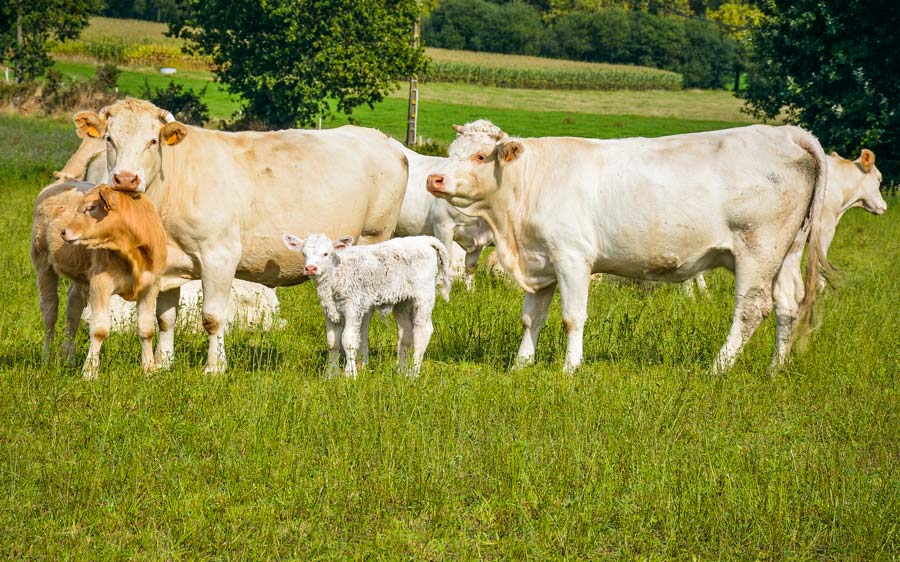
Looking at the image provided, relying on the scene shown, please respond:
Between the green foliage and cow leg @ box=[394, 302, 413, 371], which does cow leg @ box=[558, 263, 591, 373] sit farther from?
the green foliage

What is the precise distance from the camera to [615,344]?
10.1 m

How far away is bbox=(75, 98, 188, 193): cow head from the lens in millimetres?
8078

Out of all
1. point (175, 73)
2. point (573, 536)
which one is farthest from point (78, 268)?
point (175, 73)

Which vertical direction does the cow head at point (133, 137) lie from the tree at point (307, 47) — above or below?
above

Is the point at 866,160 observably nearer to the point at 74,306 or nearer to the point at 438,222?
the point at 438,222

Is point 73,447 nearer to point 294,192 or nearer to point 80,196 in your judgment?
point 80,196

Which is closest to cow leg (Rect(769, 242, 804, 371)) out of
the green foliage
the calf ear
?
the calf ear

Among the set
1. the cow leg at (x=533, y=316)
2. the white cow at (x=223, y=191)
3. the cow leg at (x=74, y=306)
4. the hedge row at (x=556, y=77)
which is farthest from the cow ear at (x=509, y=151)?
the hedge row at (x=556, y=77)

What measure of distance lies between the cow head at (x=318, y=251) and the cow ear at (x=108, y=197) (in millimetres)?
1318

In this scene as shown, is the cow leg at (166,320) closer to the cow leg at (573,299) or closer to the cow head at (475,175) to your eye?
the cow head at (475,175)

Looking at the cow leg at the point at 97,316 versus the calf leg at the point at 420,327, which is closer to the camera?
the cow leg at the point at 97,316

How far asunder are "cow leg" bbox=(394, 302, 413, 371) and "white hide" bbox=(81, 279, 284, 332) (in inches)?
82.7

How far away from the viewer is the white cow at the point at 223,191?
841 cm

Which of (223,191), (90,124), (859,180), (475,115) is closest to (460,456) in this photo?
(223,191)
